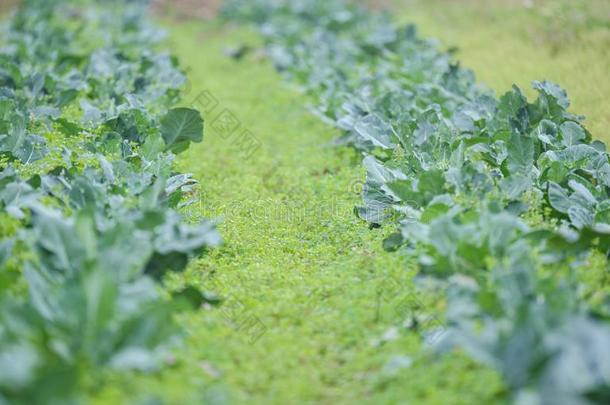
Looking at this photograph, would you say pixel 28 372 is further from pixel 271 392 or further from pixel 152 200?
pixel 152 200

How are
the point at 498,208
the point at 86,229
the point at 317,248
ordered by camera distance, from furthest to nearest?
the point at 317,248
the point at 498,208
the point at 86,229

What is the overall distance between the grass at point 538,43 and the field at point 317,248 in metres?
0.06

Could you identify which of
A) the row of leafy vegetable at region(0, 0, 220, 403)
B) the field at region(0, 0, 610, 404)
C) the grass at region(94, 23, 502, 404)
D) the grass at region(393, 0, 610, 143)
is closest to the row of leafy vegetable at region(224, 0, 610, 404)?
the field at region(0, 0, 610, 404)

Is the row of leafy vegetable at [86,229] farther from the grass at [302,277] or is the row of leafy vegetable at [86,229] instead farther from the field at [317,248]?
the grass at [302,277]

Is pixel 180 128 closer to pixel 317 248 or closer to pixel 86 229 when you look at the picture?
pixel 317 248

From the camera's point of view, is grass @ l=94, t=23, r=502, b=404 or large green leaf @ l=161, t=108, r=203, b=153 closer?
grass @ l=94, t=23, r=502, b=404

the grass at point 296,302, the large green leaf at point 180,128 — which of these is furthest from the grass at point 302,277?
the large green leaf at point 180,128

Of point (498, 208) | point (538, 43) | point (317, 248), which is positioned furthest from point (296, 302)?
point (538, 43)

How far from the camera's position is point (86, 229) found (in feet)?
11.4

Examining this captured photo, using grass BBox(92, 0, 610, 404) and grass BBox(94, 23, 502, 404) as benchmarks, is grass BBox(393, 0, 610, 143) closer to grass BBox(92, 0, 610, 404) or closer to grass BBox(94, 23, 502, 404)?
grass BBox(92, 0, 610, 404)

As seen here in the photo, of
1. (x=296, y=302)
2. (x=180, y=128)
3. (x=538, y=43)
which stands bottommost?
(x=538, y=43)

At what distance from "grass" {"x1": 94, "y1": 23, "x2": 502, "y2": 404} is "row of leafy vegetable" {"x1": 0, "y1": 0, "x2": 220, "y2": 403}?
0.26 meters

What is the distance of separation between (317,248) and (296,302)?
77 centimetres

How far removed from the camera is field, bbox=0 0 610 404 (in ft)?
9.62
